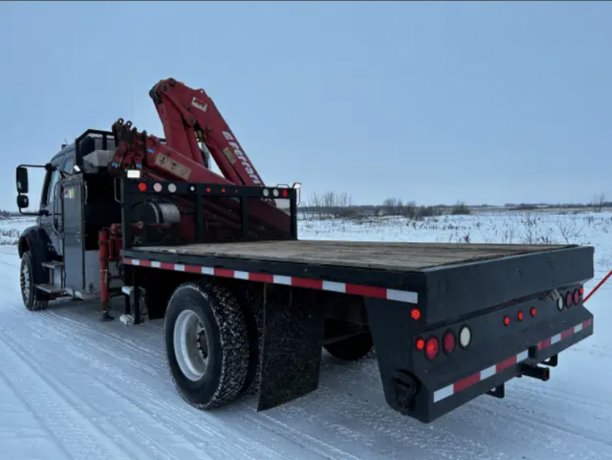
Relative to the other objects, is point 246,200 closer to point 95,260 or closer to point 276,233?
point 276,233

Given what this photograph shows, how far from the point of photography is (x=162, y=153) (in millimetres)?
6082

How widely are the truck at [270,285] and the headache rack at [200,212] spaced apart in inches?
0.7

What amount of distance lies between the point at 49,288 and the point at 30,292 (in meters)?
0.86

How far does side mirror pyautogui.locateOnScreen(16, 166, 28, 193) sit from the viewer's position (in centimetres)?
747

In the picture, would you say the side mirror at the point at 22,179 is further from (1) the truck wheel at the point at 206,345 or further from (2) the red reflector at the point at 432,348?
(2) the red reflector at the point at 432,348

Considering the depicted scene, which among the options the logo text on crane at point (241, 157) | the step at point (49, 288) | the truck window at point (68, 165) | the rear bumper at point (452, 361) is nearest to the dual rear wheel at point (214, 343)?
the rear bumper at point (452, 361)

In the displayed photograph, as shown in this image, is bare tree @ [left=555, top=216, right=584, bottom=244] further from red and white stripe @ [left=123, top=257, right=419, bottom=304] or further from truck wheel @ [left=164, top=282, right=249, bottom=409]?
red and white stripe @ [left=123, top=257, right=419, bottom=304]

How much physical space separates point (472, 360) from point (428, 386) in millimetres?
438

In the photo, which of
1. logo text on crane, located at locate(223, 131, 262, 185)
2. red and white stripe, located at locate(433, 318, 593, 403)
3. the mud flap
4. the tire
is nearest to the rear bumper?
red and white stripe, located at locate(433, 318, 593, 403)

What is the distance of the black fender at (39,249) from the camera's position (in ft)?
25.2

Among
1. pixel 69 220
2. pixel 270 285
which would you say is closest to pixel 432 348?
pixel 270 285

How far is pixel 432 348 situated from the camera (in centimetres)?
258

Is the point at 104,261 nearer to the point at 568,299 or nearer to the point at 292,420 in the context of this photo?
the point at 292,420

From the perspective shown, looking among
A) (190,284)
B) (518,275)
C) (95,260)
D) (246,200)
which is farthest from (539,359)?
(95,260)
